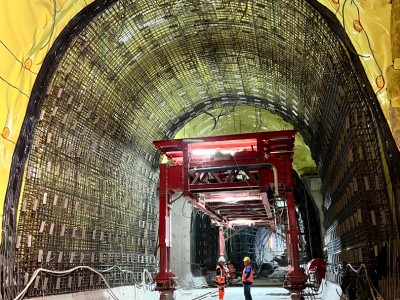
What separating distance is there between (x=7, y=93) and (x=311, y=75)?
6164 millimetres

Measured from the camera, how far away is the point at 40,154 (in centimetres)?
724

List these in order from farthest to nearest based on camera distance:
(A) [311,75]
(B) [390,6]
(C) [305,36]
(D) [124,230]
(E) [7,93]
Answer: (D) [124,230], (A) [311,75], (C) [305,36], (E) [7,93], (B) [390,6]

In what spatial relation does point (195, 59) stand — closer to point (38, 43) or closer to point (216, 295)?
point (38, 43)

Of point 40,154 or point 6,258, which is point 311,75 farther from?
point 6,258

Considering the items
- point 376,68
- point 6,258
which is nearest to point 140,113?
point 6,258

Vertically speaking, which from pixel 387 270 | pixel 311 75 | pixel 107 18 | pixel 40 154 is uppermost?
pixel 107 18

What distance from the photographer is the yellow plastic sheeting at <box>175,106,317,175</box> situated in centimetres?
1608

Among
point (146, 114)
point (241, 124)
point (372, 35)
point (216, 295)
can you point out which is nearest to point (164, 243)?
point (146, 114)

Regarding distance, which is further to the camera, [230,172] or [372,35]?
[230,172]

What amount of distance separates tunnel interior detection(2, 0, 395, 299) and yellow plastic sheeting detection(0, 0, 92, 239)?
0.97 feet

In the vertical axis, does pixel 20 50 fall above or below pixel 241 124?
below

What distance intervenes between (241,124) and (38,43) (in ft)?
42.0

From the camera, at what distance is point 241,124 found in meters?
18.2

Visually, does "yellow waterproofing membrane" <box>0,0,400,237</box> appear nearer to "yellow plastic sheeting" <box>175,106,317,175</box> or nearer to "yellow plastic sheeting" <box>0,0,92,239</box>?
"yellow plastic sheeting" <box>0,0,92,239</box>
